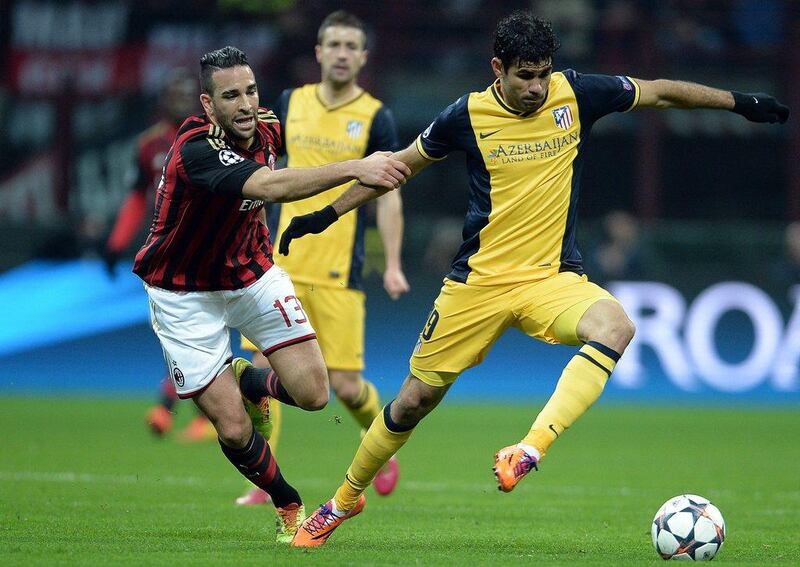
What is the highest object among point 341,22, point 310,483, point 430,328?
point 341,22

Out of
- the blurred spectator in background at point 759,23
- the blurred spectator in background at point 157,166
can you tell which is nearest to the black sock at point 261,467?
the blurred spectator in background at point 157,166

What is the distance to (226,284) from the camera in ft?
23.3

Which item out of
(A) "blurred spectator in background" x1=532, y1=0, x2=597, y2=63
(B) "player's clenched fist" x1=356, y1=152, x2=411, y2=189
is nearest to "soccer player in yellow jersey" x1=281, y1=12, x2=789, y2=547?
(B) "player's clenched fist" x1=356, y1=152, x2=411, y2=189

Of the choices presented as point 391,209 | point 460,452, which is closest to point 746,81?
point 460,452

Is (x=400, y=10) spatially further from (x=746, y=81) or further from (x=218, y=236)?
(x=218, y=236)

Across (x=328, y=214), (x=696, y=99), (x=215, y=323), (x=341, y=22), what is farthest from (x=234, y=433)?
(x=341, y=22)

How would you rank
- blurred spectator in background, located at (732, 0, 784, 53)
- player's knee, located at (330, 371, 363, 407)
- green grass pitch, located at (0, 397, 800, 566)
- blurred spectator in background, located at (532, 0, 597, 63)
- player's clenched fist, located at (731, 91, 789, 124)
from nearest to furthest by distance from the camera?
green grass pitch, located at (0, 397, 800, 566) → player's clenched fist, located at (731, 91, 789, 124) → player's knee, located at (330, 371, 363, 407) → blurred spectator in background, located at (532, 0, 597, 63) → blurred spectator in background, located at (732, 0, 784, 53)

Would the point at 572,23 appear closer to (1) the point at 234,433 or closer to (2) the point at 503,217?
(2) the point at 503,217

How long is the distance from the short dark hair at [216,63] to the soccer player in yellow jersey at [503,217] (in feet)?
2.53

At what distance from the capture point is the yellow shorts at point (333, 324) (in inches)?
362

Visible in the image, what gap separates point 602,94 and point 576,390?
154 cm

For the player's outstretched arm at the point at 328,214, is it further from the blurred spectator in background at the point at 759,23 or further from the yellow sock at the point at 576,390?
the blurred spectator in background at the point at 759,23

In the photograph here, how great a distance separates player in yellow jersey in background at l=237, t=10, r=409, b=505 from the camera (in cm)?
920

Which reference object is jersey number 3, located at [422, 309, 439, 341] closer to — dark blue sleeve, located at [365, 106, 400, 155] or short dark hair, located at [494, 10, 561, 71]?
short dark hair, located at [494, 10, 561, 71]
